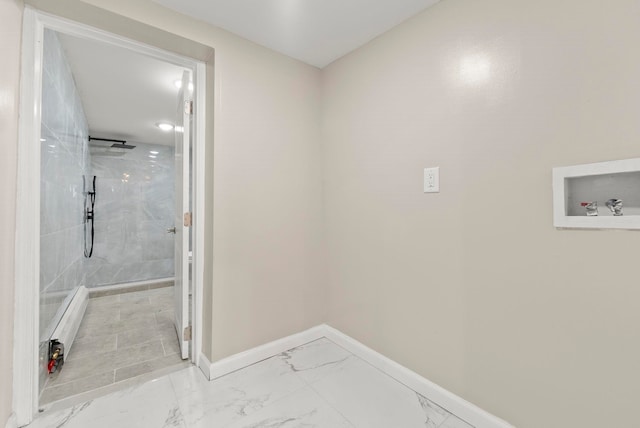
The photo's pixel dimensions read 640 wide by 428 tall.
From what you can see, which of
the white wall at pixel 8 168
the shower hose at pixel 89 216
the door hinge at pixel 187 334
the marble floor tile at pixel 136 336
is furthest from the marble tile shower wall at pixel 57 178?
the shower hose at pixel 89 216

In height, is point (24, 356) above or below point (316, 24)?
below

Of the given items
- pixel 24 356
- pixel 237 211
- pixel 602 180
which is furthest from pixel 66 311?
pixel 602 180

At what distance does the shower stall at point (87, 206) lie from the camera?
1714 mm

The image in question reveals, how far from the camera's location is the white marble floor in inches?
52.9

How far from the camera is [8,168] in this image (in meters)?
1.21

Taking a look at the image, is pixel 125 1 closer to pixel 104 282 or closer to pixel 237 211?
pixel 237 211

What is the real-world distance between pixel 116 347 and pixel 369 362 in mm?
1974

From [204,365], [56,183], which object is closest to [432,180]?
[204,365]

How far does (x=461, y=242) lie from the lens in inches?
55.9

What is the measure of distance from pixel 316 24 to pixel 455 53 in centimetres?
84

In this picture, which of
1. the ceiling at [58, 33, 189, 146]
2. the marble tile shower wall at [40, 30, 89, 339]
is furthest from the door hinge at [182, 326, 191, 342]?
the ceiling at [58, 33, 189, 146]

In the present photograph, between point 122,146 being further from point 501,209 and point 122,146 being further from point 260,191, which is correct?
point 501,209

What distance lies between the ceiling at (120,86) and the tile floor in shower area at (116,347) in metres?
2.14

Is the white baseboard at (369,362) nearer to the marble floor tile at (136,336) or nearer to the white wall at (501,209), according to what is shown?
the white wall at (501,209)
